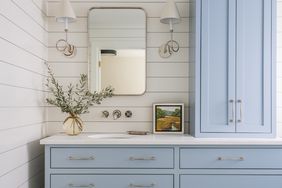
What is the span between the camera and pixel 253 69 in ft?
7.63

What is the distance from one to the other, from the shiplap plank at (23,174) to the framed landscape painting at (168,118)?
0.95 m

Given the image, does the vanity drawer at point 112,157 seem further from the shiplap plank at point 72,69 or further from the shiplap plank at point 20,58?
the shiplap plank at point 72,69

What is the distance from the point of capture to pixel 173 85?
2.69 m

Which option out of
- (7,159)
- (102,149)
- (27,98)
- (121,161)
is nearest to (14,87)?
(27,98)

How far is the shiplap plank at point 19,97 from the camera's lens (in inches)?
70.6

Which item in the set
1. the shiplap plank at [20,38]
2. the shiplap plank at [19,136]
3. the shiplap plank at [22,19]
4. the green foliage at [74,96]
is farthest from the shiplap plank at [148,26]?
the shiplap plank at [19,136]

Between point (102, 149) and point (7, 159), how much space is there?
61cm

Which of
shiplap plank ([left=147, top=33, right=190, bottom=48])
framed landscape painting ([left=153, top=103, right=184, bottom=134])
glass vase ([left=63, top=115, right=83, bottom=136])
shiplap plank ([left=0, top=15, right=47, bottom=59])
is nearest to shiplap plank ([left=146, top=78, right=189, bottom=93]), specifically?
framed landscape painting ([left=153, top=103, right=184, bottom=134])

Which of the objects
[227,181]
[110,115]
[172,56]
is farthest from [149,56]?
[227,181]

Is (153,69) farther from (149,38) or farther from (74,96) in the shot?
(74,96)

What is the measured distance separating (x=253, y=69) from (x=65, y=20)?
1.52m

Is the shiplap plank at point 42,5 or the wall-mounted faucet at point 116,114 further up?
the shiplap plank at point 42,5

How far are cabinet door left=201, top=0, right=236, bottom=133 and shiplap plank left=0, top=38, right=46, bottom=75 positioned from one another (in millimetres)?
1235

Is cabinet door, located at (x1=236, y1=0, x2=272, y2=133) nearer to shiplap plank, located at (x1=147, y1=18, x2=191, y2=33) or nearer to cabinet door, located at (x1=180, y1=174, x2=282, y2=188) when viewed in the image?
cabinet door, located at (x1=180, y1=174, x2=282, y2=188)
